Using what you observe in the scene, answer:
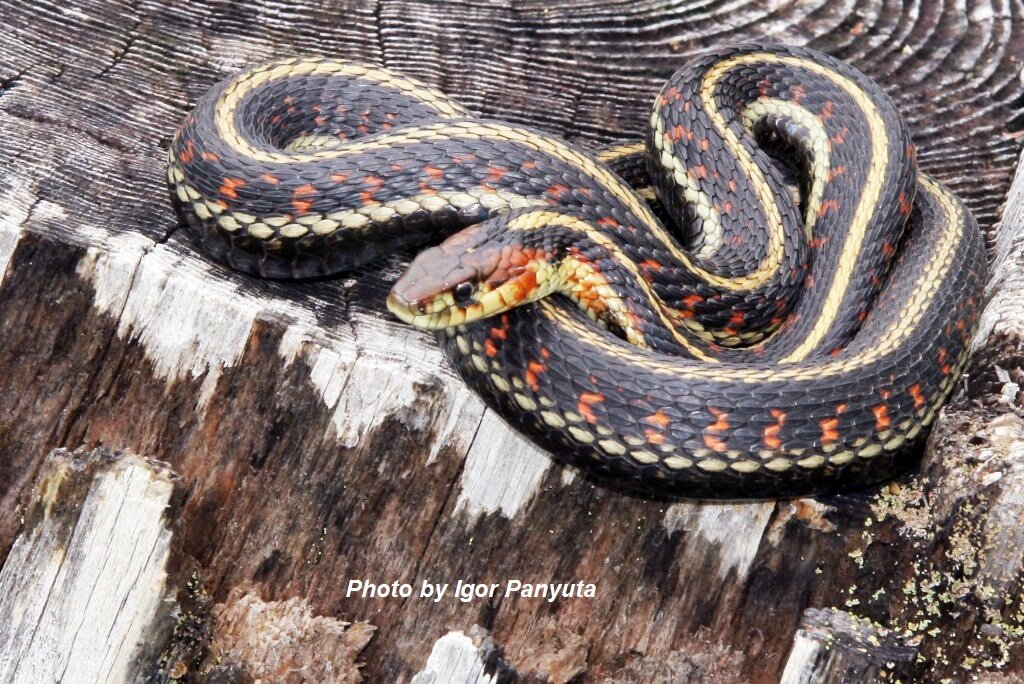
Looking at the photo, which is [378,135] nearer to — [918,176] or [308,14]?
[308,14]

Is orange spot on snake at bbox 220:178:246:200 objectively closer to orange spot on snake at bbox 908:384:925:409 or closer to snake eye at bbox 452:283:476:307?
snake eye at bbox 452:283:476:307

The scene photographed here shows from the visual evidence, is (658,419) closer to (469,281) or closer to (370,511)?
(469,281)

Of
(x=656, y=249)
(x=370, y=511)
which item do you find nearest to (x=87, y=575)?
(x=370, y=511)

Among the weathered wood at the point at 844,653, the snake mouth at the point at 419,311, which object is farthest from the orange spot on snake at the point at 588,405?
the weathered wood at the point at 844,653

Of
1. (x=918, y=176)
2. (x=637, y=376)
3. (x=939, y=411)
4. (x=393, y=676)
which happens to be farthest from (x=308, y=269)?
(x=918, y=176)

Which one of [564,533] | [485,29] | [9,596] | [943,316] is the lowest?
[9,596]

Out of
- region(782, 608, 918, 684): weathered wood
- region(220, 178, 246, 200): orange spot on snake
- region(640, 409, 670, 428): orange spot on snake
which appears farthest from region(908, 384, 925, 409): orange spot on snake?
region(220, 178, 246, 200): orange spot on snake
